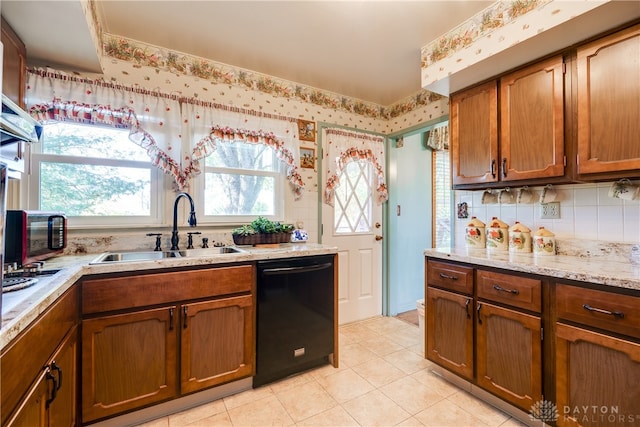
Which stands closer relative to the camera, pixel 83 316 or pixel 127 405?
pixel 83 316

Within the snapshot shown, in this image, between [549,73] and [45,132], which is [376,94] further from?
[45,132]

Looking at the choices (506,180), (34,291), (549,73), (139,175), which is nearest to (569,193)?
(506,180)

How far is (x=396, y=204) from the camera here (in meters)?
3.35

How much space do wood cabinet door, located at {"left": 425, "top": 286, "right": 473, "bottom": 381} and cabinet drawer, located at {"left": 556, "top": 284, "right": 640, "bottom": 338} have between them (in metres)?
0.48

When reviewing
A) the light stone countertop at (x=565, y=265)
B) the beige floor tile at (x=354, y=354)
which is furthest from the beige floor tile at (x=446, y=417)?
the light stone countertop at (x=565, y=265)

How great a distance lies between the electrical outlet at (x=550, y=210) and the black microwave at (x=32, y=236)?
3012 millimetres

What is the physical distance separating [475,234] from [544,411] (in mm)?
1163

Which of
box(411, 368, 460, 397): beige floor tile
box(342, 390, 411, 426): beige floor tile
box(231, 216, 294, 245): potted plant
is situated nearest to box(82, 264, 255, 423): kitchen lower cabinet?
box(231, 216, 294, 245): potted plant

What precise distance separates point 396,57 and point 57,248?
8.86ft

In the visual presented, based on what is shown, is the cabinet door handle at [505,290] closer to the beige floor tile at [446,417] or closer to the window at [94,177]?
the beige floor tile at [446,417]

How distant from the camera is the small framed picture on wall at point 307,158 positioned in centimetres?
286

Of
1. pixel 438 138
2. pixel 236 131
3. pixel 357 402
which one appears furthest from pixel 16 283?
pixel 438 138

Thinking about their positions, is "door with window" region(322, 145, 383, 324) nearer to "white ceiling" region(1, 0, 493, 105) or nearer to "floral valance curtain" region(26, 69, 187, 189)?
"white ceiling" region(1, 0, 493, 105)

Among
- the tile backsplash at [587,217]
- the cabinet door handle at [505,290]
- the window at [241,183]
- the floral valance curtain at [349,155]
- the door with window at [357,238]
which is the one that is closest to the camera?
the cabinet door handle at [505,290]
